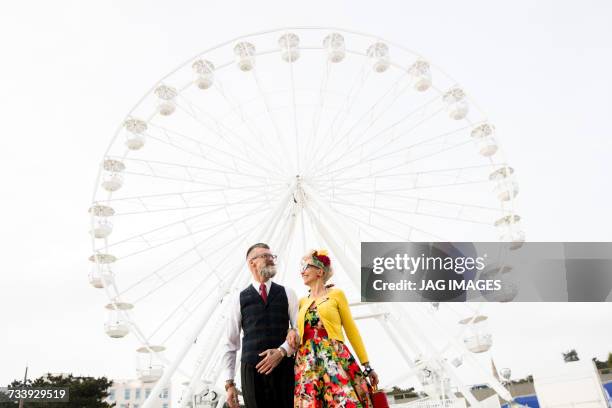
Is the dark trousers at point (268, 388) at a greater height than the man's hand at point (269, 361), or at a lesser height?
lesser

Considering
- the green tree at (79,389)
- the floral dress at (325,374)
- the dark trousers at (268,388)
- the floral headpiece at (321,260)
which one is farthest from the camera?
the green tree at (79,389)

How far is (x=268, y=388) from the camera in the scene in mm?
3824

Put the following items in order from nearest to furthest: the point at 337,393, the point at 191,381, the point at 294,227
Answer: the point at 337,393 < the point at 191,381 < the point at 294,227

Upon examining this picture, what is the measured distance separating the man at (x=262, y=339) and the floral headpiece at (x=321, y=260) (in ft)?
0.89

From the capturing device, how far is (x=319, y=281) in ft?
13.8

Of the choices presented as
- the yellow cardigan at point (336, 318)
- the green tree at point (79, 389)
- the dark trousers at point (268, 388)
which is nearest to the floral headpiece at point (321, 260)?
the yellow cardigan at point (336, 318)

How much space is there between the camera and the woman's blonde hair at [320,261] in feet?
13.9

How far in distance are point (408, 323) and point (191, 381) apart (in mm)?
4488

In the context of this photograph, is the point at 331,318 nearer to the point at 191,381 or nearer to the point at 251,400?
the point at 251,400

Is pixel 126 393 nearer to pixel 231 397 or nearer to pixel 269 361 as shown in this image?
pixel 231 397

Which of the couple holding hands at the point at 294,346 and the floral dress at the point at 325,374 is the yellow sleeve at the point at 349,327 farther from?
the floral dress at the point at 325,374

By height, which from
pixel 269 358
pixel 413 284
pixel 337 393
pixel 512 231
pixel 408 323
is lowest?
pixel 337 393

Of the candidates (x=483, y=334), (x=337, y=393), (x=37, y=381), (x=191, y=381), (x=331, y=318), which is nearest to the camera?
(x=337, y=393)

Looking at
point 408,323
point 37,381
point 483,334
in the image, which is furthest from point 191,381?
point 37,381
